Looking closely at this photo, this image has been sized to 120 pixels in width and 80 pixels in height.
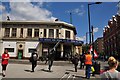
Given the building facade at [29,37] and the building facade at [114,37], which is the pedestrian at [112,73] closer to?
the building facade at [29,37]

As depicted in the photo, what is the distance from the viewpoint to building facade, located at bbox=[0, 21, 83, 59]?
47312mm

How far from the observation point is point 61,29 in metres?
48.4

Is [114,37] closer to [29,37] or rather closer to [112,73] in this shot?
[29,37]

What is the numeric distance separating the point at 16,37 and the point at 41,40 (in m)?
5.36

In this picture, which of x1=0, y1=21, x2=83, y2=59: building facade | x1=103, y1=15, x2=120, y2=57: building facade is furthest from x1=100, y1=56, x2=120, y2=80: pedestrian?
x1=103, y1=15, x2=120, y2=57: building facade

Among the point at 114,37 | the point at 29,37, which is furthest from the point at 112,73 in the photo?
the point at 114,37

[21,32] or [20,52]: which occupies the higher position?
[21,32]

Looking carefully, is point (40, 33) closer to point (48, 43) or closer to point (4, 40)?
point (48, 43)

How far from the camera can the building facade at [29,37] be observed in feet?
155

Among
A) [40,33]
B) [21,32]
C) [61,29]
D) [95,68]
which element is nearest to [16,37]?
[21,32]

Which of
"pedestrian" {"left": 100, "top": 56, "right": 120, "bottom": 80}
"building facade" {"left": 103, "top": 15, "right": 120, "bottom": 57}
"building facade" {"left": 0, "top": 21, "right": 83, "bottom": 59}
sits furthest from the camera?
"building facade" {"left": 103, "top": 15, "right": 120, "bottom": 57}

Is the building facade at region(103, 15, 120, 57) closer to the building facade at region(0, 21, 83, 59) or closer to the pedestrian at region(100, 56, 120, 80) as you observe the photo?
the building facade at region(0, 21, 83, 59)

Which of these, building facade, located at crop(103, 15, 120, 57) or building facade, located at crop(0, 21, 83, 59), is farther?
building facade, located at crop(103, 15, 120, 57)

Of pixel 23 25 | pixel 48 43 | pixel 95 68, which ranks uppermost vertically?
pixel 23 25
